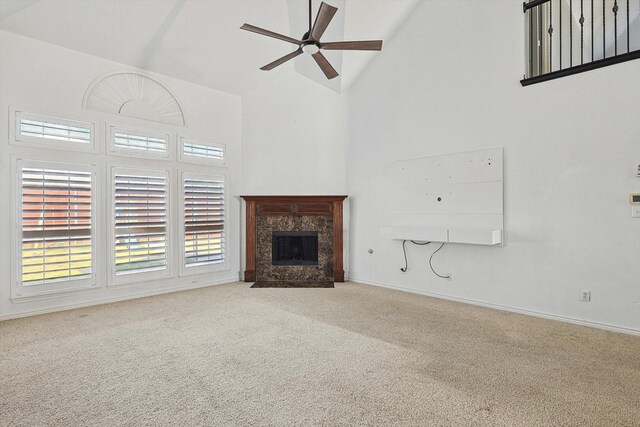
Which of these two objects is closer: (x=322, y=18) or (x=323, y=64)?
(x=322, y=18)

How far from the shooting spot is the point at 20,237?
3807 mm

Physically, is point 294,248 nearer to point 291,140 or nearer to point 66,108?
point 291,140

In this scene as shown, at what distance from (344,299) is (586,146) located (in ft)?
10.4

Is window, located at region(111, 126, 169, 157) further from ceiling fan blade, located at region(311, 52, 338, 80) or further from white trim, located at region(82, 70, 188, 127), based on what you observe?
ceiling fan blade, located at region(311, 52, 338, 80)

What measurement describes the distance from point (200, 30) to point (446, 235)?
159 inches

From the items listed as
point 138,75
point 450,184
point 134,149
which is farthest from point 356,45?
point 134,149

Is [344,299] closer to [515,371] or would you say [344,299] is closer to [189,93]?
[515,371]

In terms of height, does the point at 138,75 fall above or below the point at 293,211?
→ above

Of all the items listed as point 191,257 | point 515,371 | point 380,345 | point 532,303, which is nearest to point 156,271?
point 191,257

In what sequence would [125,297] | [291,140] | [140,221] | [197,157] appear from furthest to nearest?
1. [291,140]
2. [197,157]
3. [140,221]
4. [125,297]

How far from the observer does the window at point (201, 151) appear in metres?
5.19

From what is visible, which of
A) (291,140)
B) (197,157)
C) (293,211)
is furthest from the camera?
(291,140)

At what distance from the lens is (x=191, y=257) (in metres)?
5.25

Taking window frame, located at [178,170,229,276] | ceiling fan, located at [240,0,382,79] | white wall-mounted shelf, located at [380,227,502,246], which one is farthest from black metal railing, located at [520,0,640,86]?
window frame, located at [178,170,229,276]
